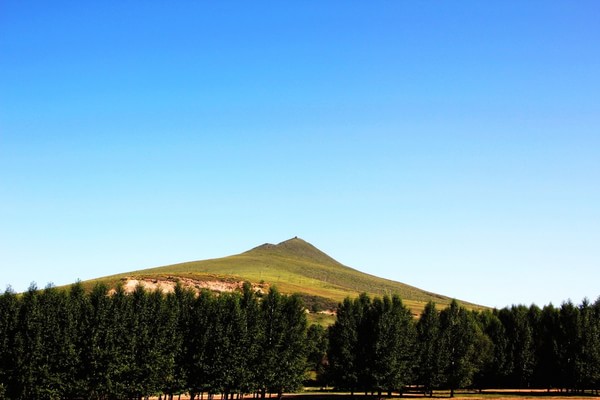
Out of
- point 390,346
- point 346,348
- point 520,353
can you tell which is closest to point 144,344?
point 346,348

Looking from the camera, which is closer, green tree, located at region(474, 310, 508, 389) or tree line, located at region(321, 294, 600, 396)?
tree line, located at region(321, 294, 600, 396)

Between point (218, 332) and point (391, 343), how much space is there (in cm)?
3401

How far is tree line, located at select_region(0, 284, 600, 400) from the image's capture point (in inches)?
3327

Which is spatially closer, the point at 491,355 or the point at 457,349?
the point at 457,349

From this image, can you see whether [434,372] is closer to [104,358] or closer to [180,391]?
[180,391]

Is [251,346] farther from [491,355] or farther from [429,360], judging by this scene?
[491,355]

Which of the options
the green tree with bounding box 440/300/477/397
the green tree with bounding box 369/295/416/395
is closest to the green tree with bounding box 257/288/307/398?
the green tree with bounding box 369/295/416/395

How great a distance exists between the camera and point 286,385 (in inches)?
4161

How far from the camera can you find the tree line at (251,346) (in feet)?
277

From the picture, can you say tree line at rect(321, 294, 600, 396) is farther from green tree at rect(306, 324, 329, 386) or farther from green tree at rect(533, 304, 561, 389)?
green tree at rect(306, 324, 329, 386)

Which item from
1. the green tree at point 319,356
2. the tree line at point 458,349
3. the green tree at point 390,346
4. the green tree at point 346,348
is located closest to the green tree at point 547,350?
the tree line at point 458,349

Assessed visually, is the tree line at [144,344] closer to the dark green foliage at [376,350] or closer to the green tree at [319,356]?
the dark green foliage at [376,350]

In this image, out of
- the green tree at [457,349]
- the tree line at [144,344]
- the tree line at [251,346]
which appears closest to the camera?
the tree line at [144,344]

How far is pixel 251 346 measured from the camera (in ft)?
334
